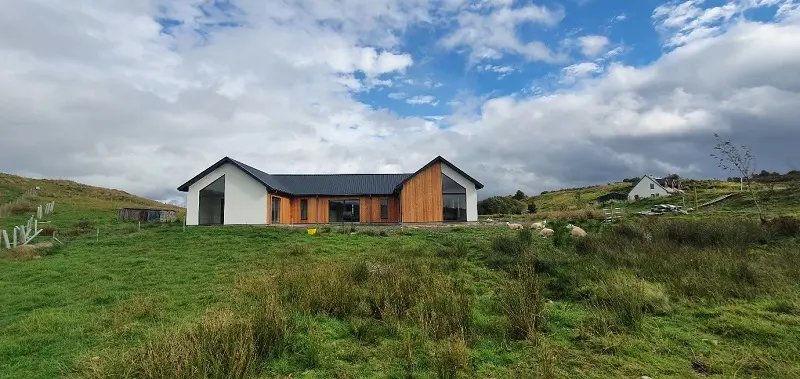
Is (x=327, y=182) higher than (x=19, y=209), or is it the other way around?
(x=327, y=182)

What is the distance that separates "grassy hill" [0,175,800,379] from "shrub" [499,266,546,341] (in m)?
0.03

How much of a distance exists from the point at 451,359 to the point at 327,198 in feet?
98.3

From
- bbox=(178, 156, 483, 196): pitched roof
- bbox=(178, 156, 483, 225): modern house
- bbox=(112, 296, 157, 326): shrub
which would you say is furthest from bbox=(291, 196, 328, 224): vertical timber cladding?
bbox=(112, 296, 157, 326): shrub

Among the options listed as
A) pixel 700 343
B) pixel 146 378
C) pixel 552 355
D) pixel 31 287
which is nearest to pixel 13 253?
pixel 31 287

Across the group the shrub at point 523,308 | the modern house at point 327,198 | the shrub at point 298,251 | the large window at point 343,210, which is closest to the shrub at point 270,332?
the shrub at point 523,308

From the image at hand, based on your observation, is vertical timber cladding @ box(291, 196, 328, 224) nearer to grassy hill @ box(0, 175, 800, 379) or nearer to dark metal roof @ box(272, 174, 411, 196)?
dark metal roof @ box(272, 174, 411, 196)

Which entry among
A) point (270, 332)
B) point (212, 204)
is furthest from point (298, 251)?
point (212, 204)

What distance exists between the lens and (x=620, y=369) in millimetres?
5191

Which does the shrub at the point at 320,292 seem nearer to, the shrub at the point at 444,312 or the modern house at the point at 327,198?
the shrub at the point at 444,312

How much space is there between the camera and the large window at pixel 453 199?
32844 millimetres

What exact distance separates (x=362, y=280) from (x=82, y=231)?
2415 cm

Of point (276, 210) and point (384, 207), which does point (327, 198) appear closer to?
point (276, 210)

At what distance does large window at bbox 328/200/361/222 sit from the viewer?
34.7 m

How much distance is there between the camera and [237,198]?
31.5 m
